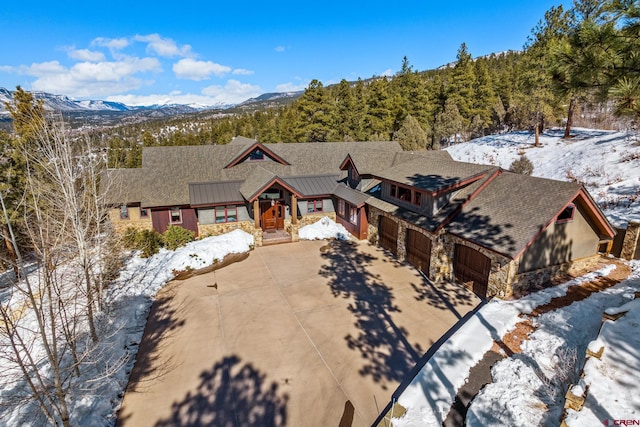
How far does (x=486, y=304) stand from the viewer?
1320 cm

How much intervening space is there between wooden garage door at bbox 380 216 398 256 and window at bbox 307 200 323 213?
573 cm

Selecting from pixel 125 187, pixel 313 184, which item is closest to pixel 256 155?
pixel 313 184

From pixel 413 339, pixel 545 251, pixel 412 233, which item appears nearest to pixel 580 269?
pixel 545 251

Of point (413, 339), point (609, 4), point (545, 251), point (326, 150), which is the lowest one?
point (413, 339)

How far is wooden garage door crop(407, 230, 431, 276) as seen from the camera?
56.0 feet

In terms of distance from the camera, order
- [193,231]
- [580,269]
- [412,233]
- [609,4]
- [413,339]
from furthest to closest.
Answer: [193,231] < [412,233] < [580,269] < [413,339] < [609,4]

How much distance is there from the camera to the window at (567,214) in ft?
45.3

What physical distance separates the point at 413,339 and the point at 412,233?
708 centimetres

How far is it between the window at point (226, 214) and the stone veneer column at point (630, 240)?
69.8 ft

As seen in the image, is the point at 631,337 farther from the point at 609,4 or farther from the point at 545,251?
the point at 609,4

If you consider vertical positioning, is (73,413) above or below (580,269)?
below

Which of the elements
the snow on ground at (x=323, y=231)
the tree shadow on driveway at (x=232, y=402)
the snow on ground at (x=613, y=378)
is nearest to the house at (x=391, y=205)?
the snow on ground at (x=323, y=231)

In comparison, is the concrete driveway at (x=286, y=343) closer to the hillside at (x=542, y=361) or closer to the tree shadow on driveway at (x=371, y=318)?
the tree shadow on driveway at (x=371, y=318)

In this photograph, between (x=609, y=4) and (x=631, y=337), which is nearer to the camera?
(x=609, y=4)
